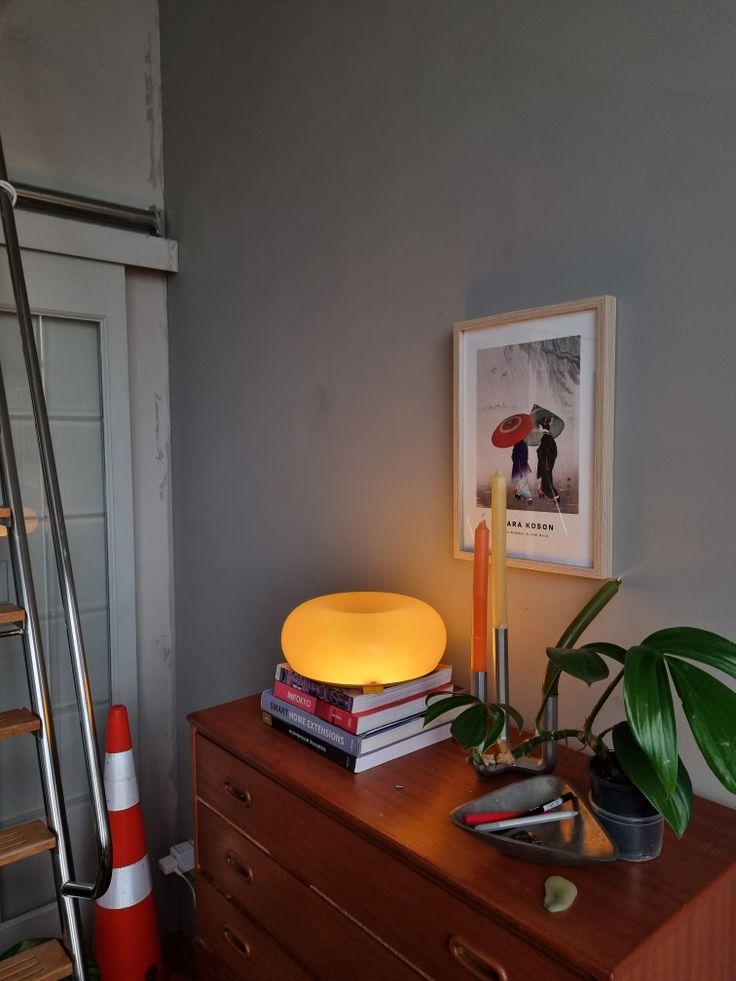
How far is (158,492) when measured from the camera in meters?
2.32

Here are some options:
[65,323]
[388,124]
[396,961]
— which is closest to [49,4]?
[65,323]

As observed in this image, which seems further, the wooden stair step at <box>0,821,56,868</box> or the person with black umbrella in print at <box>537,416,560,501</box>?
the wooden stair step at <box>0,821,56,868</box>

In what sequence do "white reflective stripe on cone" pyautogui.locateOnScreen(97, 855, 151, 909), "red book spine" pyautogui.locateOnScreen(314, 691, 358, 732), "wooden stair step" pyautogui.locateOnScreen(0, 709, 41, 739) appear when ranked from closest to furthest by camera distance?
"red book spine" pyautogui.locateOnScreen(314, 691, 358, 732), "wooden stair step" pyautogui.locateOnScreen(0, 709, 41, 739), "white reflective stripe on cone" pyautogui.locateOnScreen(97, 855, 151, 909)

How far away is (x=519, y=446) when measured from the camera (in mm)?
1270

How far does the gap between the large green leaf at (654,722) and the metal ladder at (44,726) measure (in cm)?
111

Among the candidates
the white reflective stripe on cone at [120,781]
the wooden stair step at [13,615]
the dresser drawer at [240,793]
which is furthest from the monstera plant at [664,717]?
the white reflective stripe on cone at [120,781]

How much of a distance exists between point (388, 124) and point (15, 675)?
1.74 m

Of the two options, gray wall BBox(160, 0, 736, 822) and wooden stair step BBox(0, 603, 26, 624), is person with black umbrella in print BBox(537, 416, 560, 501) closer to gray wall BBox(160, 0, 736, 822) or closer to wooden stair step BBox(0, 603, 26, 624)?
gray wall BBox(160, 0, 736, 822)

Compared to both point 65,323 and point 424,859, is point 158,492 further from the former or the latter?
point 424,859

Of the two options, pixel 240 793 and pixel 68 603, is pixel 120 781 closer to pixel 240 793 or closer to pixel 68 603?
pixel 68 603

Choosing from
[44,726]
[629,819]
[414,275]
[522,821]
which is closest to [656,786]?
[629,819]

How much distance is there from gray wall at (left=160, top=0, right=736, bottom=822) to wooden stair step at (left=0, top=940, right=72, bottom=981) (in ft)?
2.53

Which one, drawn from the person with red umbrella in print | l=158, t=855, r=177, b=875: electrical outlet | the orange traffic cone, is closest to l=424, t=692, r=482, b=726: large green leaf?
the person with red umbrella in print

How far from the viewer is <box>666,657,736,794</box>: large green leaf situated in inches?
28.6
